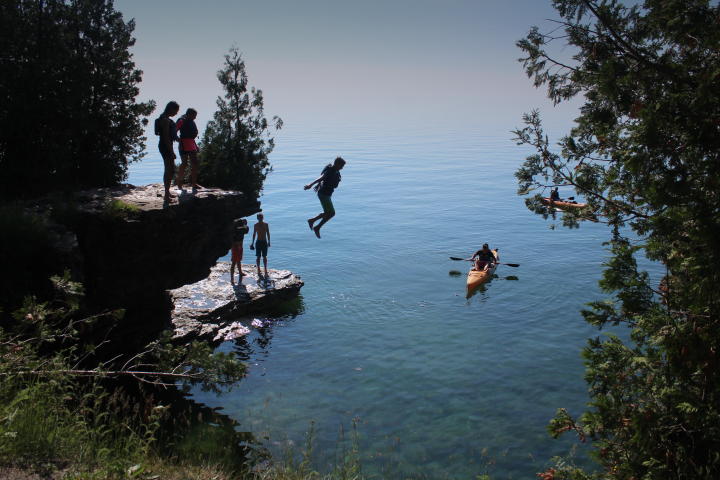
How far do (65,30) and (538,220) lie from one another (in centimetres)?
3905

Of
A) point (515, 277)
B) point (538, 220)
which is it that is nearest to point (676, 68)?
point (515, 277)

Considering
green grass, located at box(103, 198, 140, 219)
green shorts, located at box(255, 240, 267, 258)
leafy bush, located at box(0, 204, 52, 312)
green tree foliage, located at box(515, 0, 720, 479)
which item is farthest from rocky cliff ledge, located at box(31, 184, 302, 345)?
green tree foliage, located at box(515, 0, 720, 479)

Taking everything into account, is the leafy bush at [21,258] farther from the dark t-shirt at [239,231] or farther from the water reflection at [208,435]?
the dark t-shirt at [239,231]

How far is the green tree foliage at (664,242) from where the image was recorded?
4438mm

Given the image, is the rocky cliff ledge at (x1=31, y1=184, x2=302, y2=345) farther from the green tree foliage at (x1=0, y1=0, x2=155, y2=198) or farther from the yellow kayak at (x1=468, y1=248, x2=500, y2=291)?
the yellow kayak at (x1=468, y1=248, x2=500, y2=291)

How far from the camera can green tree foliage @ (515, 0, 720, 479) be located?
4.44 metres

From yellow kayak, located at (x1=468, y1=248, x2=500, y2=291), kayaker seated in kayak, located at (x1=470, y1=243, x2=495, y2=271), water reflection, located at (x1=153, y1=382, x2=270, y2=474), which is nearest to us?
water reflection, located at (x1=153, y1=382, x2=270, y2=474)

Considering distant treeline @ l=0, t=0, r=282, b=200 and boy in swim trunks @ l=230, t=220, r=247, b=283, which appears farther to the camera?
boy in swim trunks @ l=230, t=220, r=247, b=283

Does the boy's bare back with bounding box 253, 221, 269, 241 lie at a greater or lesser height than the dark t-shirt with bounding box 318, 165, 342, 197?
lesser

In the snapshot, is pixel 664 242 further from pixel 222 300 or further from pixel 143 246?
pixel 222 300

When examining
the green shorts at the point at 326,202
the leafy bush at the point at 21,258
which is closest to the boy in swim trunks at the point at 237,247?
the green shorts at the point at 326,202

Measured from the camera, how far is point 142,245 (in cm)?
1141

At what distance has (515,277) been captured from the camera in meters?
24.1

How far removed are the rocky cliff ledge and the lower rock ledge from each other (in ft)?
4.03
